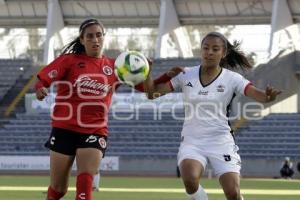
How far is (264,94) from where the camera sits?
11.5 m

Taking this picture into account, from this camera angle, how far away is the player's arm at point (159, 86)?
39.8 ft

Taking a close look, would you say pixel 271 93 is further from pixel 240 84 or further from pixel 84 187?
pixel 84 187

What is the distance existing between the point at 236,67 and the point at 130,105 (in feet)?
121

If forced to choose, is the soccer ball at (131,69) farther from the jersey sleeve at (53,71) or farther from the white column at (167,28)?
the white column at (167,28)

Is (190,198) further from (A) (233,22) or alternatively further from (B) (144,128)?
(A) (233,22)

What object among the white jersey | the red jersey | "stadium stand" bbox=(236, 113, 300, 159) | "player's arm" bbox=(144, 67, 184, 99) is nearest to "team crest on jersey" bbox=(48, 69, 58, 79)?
the red jersey

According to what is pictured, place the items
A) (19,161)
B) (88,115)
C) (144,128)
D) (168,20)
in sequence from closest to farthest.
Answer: (88,115) < (19,161) < (144,128) < (168,20)

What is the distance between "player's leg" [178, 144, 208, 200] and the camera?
1166 centimetres

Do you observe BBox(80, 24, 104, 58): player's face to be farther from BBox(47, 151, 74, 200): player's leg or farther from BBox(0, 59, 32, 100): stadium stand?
BBox(0, 59, 32, 100): stadium stand

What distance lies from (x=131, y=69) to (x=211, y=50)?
98 cm

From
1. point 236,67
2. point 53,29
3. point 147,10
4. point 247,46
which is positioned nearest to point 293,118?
point 247,46

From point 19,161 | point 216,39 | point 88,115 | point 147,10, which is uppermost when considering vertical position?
point 147,10

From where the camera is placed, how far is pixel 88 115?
39.2 ft

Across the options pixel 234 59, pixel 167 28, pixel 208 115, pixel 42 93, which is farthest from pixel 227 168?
pixel 167 28
